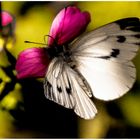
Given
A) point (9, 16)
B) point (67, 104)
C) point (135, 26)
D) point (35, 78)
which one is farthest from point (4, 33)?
point (135, 26)

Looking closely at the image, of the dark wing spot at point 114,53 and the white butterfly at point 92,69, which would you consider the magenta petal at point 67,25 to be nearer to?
the white butterfly at point 92,69

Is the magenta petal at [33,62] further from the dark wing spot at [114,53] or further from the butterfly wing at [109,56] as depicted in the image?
the dark wing spot at [114,53]

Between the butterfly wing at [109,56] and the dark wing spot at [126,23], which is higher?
the dark wing spot at [126,23]

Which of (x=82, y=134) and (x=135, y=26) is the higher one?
(x=135, y=26)

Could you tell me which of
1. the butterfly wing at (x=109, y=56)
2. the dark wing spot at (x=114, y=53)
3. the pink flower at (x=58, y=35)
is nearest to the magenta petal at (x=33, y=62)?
the pink flower at (x=58, y=35)

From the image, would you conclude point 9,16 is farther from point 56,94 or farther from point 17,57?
point 56,94

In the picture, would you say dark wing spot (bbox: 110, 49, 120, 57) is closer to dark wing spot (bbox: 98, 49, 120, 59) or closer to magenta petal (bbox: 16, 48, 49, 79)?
dark wing spot (bbox: 98, 49, 120, 59)
